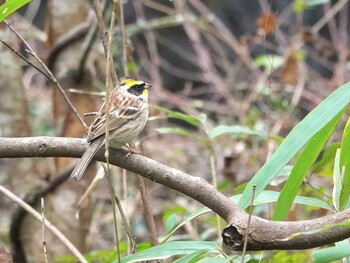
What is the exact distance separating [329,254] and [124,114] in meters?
1.80

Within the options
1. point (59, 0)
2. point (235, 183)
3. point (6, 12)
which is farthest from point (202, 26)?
point (6, 12)

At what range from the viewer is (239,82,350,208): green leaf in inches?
63.0

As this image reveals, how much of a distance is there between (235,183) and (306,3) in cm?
159

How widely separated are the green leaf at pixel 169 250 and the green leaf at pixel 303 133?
0.78ft

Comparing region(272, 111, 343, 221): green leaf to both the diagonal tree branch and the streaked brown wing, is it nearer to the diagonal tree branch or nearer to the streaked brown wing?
the diagonal tree branch

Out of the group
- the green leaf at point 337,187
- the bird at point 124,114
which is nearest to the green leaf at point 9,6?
the bird at point 124,114

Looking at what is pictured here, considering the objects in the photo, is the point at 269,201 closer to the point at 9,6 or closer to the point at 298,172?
the point at 298,172

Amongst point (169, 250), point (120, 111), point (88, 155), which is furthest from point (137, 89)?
point (169, 250)

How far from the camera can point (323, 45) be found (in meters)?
7.01

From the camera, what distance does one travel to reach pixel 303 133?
1625 mm

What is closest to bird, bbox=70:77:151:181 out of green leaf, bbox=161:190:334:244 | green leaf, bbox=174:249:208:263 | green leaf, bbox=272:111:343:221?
green leaf, bbox=161:190:334:244

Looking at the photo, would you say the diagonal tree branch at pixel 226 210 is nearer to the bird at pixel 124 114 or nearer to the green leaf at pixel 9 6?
the green leaf at pixel 9 6

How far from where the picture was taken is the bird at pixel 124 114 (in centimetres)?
273

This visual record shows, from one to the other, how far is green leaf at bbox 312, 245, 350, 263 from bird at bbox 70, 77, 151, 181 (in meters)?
1.16
